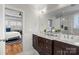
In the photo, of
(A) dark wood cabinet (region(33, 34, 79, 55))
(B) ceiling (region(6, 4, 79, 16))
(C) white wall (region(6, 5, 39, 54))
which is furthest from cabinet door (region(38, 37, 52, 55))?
(B) ceiling (region(6, 4, 79, 16))

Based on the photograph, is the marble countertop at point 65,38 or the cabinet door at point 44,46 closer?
the marble countertop at point 65,38

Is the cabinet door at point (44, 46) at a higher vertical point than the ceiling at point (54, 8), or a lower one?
lower

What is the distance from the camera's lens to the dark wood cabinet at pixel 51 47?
74.9 inches

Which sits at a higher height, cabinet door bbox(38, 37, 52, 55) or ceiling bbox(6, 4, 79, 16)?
ceiling bbox(6, 4, 79, 16)

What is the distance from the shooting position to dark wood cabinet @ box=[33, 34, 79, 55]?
190 cm

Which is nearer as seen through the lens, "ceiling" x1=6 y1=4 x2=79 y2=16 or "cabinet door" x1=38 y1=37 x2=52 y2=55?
"ceiling" x1=6 y1=4 x2=79 y2=16

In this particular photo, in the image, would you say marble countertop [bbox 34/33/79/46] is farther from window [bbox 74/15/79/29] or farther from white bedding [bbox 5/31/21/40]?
white bedding [bbox 5/31/21/40]

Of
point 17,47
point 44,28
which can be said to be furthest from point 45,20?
point 17,47

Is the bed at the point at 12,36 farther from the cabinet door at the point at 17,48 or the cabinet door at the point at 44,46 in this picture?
the cabinet door at the point at 44,46

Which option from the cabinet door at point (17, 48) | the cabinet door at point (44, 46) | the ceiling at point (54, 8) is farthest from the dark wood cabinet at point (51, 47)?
the ceiling at point (54, 8)

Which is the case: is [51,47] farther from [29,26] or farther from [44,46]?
[29,26]

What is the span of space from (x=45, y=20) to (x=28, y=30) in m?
0.34

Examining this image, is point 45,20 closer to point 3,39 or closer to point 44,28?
point 44,28
